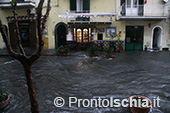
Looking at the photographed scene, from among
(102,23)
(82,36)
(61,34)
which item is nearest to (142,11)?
(102,23)

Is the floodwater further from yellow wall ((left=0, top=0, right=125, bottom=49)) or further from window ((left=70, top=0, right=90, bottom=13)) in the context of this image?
window ((left=70, top=0, right=90, bottom=13))

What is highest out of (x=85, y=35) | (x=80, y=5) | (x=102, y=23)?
(x=80, y=5)

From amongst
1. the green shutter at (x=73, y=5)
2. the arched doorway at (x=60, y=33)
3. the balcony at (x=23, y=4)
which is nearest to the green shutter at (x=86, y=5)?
the green shutter at (x=73, y=5)

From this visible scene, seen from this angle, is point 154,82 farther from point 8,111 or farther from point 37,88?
point 8,111

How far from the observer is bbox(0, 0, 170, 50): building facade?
16.2 meters

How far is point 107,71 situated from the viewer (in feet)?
29.0

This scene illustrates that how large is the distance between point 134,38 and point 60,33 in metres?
8.12

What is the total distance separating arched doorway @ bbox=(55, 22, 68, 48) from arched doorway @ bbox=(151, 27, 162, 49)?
9.68 meters

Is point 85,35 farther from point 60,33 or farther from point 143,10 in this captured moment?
point 143,10

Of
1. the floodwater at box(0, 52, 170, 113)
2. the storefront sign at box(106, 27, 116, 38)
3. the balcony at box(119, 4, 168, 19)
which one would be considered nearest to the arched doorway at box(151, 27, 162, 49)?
the balcony at box(119, 4, 168, 19)

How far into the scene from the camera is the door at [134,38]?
17031 mm

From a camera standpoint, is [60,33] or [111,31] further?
[60,33]

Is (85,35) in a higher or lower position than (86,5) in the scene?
lower

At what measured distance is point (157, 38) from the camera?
17.6 metres
